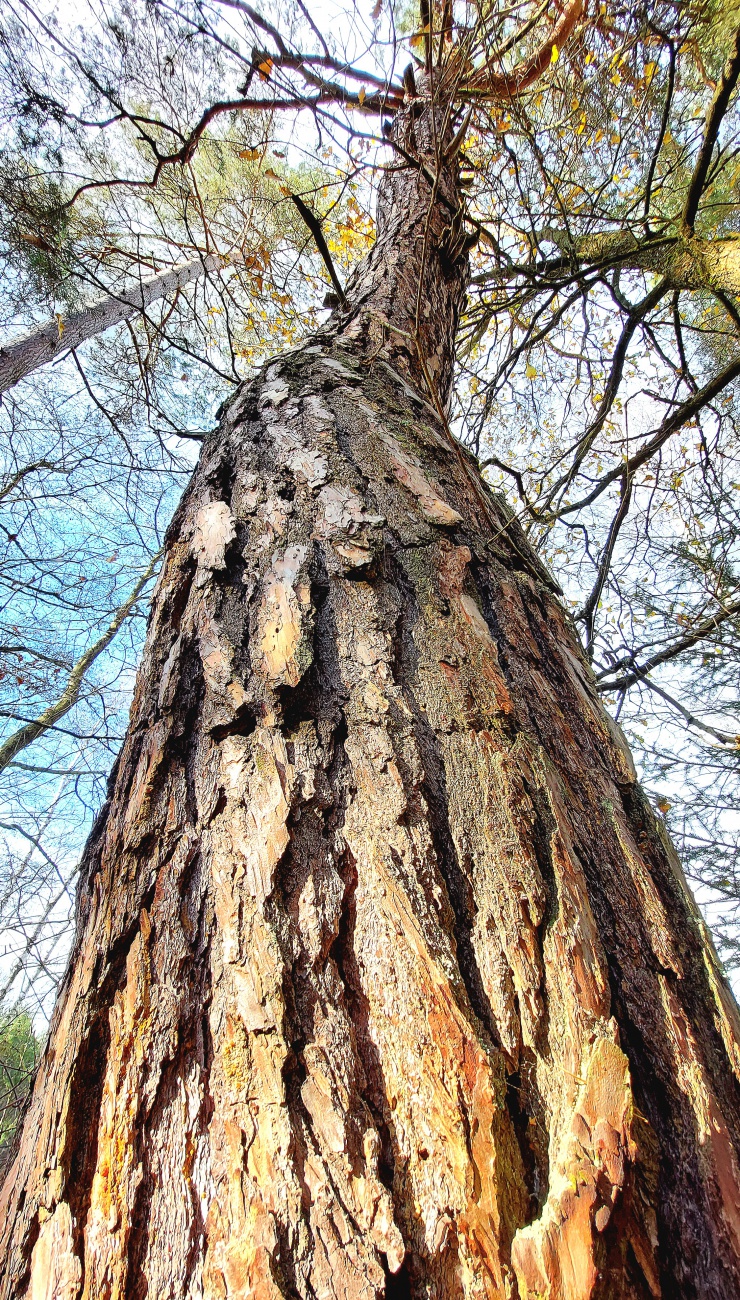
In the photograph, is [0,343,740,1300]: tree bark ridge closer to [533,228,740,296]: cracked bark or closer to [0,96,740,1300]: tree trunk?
[0,96,740,1300]: tree trunk

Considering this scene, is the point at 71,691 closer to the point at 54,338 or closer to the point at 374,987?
the point at 54,338

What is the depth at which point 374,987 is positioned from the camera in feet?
1.89

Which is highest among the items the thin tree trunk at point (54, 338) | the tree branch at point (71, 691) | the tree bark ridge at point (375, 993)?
the thin tree trunk at point (54, 338)

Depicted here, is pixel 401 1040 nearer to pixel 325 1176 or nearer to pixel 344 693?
pixel 325 1176

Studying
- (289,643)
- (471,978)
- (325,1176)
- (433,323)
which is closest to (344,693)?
(289,643)

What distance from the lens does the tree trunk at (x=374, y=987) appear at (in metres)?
0.47

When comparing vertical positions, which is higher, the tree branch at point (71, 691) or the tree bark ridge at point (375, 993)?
the tree branch at point (71, 691)

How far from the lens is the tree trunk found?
468 millimetres

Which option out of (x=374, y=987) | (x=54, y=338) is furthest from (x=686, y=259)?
(x=54, y=338)

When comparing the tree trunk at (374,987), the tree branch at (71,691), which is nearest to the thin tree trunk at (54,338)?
the tree branch at (71,691)

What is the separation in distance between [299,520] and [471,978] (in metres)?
0.75

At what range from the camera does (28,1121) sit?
64 centimetres

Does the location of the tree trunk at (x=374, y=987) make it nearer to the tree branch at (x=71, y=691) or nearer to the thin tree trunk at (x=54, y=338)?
the tree branch at (x=71, y=691)

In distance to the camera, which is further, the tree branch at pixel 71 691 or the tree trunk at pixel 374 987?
the tree branch at pixel 71 691
